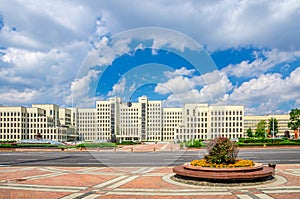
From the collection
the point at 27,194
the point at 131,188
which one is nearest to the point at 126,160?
the point at 131,188

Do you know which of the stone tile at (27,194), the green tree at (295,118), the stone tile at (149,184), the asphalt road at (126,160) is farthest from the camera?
the green tree at (295,118)

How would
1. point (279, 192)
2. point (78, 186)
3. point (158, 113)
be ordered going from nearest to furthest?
point (279, 192) → point (78, 186) → point (158, 113)

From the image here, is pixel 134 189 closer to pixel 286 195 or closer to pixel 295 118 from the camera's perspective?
pixel 286 195

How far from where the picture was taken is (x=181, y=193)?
909 cm

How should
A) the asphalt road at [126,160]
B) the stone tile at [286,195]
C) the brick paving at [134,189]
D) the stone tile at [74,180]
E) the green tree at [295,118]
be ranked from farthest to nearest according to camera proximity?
1. the green tree at [295,118]
2. the asphalt road at [126,160]
3. the stone tile at [74,180]
4. the brick paving at [134,189]
5. the stone tile at [286,195]

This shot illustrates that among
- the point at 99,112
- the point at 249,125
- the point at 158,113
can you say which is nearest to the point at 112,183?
the point at 99,112

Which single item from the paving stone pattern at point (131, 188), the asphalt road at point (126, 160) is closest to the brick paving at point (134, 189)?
the paving stone pattern at point (131, 188)

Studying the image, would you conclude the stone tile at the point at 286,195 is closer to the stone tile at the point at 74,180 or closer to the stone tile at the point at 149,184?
the stone tile at the point at 149,184

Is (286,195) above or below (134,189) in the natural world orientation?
above

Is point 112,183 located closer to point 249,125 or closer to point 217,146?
point 217,146

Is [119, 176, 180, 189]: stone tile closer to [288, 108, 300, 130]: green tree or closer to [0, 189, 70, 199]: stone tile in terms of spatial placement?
[0, 189, 70, 199]: stone tile

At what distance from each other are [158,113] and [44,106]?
78276 millimetres

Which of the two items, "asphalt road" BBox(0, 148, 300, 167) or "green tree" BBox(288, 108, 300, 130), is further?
"green tree" BBox(288, 108, 300, 130)

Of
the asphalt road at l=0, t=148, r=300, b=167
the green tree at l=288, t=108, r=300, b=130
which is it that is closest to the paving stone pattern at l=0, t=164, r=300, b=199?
the asphalt road at l=0, t=148, r=300, b=167
